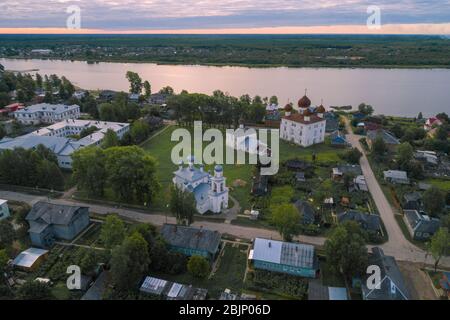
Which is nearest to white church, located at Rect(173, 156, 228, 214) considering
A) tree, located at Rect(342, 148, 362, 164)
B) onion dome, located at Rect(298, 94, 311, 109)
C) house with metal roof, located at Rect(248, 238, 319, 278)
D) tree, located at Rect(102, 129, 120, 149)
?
house with metal roof, located at Rect(248, 238, 319, 278)

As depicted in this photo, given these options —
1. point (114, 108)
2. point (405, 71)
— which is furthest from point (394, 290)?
point (405, 71)

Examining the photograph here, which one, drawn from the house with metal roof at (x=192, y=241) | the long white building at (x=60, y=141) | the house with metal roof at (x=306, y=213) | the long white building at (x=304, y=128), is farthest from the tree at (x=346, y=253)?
the long white building at (x=60, y=141)

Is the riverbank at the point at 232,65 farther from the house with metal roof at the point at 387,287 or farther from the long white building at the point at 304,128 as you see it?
the house with metal roof at the point at 387,287

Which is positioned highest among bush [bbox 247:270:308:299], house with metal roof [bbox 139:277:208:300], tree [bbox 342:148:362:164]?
tree [bbox 342:148:362:164]

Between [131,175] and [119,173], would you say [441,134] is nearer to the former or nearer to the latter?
[131,175]

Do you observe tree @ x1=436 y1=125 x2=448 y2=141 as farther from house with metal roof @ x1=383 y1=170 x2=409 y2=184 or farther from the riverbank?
the riverbank

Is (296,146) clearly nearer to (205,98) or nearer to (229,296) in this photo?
(205,98)

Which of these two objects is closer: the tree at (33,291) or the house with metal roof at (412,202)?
the tree at (33,291)
